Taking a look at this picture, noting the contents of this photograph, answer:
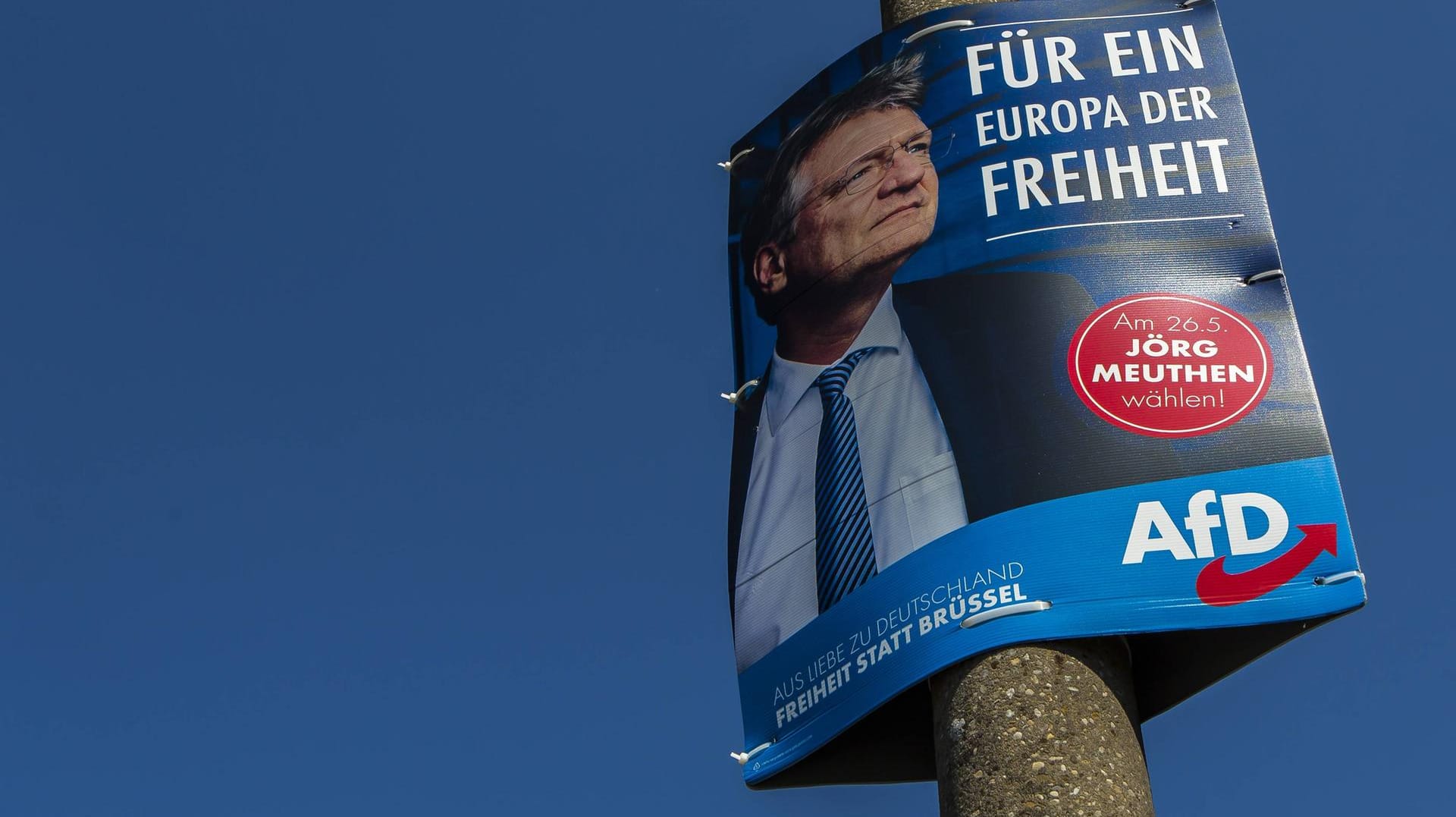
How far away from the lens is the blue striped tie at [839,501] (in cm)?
779

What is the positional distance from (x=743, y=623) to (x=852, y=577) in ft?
2.72

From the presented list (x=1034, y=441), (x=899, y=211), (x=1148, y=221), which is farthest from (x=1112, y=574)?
(x=899, y=211)

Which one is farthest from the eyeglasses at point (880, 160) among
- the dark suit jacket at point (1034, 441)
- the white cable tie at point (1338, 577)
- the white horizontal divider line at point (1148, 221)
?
the white cable tie at point (1338, 577)

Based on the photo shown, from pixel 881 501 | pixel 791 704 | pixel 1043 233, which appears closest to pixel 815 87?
pixel 1043 233

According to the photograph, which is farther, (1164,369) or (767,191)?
(767,191)

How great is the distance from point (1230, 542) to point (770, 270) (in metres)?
3.44

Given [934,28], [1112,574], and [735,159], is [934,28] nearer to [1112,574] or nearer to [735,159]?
[735,159]

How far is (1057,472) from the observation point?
7184 millimetres

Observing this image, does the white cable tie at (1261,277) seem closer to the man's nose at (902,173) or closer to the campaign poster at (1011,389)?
the campaign poster at (1011,389)

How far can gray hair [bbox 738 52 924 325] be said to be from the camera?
924cm

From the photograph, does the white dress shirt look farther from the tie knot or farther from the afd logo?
the afd logo

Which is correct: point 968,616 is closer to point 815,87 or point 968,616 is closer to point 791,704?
point 791,704

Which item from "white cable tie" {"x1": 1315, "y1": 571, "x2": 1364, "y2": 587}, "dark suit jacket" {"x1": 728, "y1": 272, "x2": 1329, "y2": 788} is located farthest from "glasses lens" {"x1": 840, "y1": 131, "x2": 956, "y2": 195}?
"white cable tie" {"x1": 1315, "y1": 571, "x2": 1364, "y2": 587}

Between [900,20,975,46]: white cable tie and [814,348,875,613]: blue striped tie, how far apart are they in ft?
6.17
